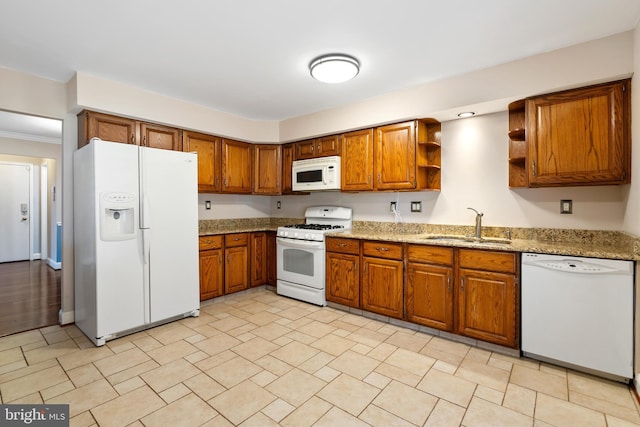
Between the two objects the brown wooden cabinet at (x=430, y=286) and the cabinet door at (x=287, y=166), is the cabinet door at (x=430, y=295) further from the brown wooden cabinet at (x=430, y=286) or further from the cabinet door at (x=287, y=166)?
the cabinet door at (x=287, y=166)

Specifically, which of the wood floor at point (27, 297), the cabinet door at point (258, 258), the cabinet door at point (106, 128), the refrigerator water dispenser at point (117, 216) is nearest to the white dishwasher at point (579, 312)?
the cabinet door at point (258, 258)

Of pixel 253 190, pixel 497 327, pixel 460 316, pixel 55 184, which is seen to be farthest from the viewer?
pixel 55 184

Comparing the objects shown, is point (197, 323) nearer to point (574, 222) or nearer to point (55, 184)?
point (574, 222)

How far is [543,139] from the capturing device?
254 cm

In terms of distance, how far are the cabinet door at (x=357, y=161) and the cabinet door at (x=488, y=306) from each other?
150 centimetres

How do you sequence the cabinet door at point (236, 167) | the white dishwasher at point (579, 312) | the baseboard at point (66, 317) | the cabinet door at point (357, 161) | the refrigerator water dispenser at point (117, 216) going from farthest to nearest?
the cabinet door at point (236, 167)
the cabinet door at point (357, 161)
the baseboard at point (66, 317)
the refrigerator water dispenser at point (117, 216)
the white dishwasher at point (579, 312)

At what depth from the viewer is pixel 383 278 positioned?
10.5 feet

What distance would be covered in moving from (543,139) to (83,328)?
4.46 meters

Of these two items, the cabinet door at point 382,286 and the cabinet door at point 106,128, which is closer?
the cabinet door at point 106,128

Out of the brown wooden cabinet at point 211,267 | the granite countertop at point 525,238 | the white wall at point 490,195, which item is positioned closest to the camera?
the granite countertop at point 525,238

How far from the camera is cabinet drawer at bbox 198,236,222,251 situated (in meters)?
3.68

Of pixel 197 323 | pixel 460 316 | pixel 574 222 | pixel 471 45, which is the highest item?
pixel 471 45

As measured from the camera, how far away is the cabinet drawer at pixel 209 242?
12.1 feet

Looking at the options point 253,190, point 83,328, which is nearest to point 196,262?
point 83,328
